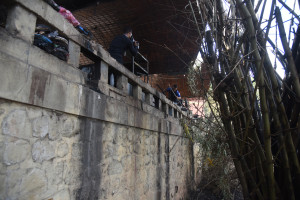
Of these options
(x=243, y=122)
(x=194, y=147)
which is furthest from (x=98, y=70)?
(x=194, y=147)

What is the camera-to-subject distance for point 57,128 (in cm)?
201

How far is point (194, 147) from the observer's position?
893cm

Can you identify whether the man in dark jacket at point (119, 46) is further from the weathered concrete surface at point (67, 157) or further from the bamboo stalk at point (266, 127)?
the bamboo stalk at point (266, 127)

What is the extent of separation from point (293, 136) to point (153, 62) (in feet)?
19.5

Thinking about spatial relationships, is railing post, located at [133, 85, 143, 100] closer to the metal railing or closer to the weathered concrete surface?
the weathered concrete surface

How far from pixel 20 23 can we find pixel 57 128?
0.93 m

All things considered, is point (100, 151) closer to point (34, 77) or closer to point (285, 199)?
point (34, 77)

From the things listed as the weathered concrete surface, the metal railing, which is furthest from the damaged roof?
the weathered concrete surface

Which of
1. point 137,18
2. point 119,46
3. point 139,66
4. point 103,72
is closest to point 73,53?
point 103,72

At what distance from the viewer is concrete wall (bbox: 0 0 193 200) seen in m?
1.59

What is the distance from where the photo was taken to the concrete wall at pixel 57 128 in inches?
62.6

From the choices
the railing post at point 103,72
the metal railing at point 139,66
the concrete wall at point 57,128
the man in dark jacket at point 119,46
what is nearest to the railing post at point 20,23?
the concrete wall at point 57,128

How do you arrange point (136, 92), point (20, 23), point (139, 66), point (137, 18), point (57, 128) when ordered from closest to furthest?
point (20, 23) < point (57, 128) < point (136, 92) < point (137, 18) < point (139, 66)

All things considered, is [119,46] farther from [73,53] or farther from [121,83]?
[73,53]
